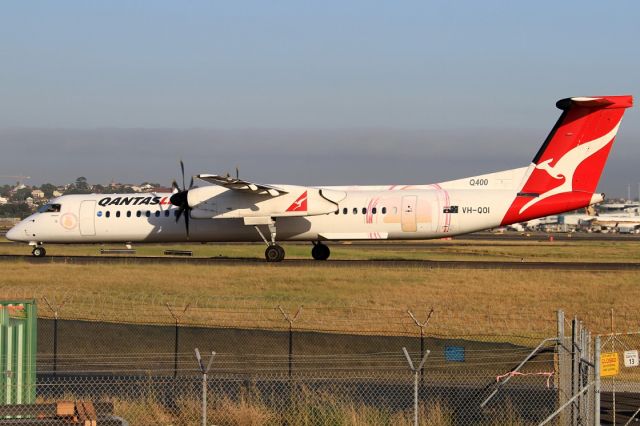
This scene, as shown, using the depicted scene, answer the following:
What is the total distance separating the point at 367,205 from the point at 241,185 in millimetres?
5807

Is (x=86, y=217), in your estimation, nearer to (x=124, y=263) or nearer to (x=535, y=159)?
(x=124, y=263)

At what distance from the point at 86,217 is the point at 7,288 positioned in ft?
31.5

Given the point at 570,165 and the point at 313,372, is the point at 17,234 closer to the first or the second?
the point at 570,165

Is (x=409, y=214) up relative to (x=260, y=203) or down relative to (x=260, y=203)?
down

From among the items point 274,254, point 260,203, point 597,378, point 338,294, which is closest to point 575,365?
point 597,378

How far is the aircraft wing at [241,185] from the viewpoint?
37.8 m

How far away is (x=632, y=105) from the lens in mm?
37812

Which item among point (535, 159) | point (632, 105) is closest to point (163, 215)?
point (535, 159)

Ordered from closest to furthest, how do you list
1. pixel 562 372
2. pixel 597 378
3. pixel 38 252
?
pixel 597 378, pixel 562 372, pixel 38 252

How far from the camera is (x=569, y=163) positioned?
3847 cm

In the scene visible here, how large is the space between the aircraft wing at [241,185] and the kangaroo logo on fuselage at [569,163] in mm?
10978

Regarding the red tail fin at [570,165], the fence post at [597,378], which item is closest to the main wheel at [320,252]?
the red tail fin at [570,165]

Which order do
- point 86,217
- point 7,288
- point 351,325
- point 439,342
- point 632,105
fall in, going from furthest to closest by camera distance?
point 86,217
point 632,105
point 7,288
point 351,325
point 439,342

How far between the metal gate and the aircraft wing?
25.6 ft
